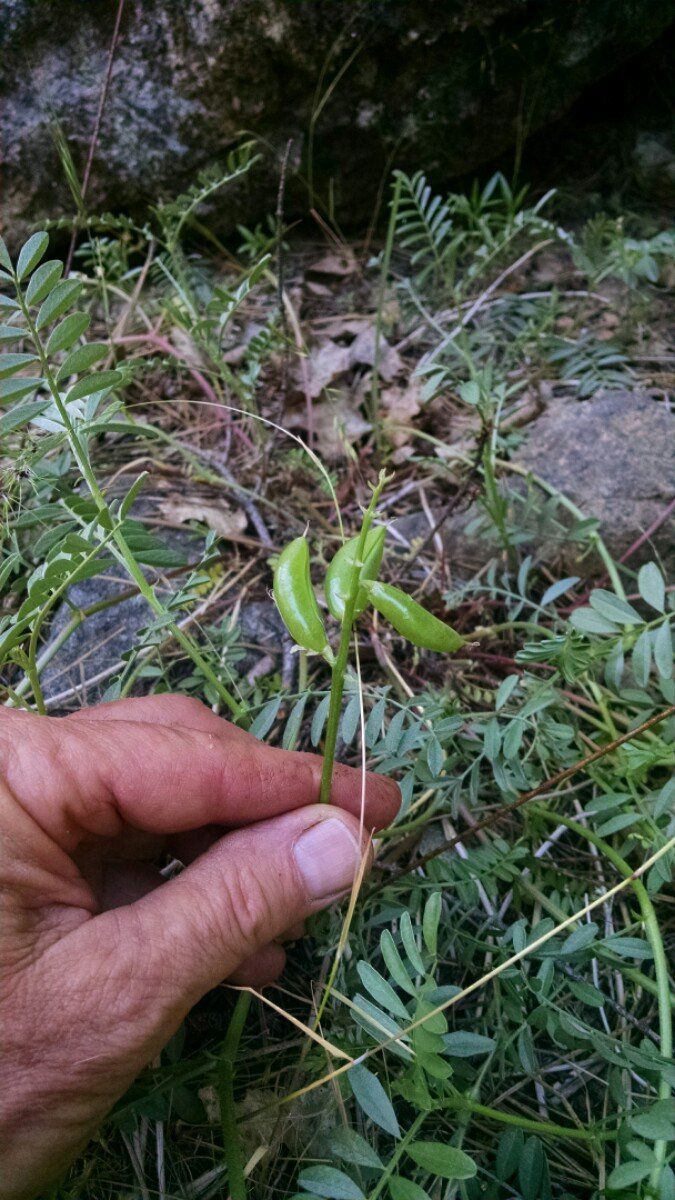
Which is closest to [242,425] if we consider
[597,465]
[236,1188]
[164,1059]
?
[597,465]

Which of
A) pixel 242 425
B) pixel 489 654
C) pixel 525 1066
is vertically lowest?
pixel 525 1066

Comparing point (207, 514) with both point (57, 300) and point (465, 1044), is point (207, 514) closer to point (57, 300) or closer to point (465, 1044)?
point (57, 300)

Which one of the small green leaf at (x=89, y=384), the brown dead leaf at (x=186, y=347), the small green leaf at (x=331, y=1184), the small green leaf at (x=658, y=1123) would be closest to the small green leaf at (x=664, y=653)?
the small green leaf at (x=658, y=1123)

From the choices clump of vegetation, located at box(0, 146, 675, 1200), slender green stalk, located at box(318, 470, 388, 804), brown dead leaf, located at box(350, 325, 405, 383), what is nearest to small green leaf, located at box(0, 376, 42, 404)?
clump of vegetation, located at box(0, 146, 675, 1200)

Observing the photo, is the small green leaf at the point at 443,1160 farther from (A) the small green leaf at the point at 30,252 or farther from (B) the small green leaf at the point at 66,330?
(A) the small green leaf at the point at 30,252

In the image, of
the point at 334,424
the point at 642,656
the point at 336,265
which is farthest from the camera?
the point at 336,265

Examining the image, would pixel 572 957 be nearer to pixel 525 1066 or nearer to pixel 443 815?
pixel 525 1066

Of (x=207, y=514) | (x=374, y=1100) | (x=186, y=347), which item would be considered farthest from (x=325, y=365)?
(x=374, y=1100)
